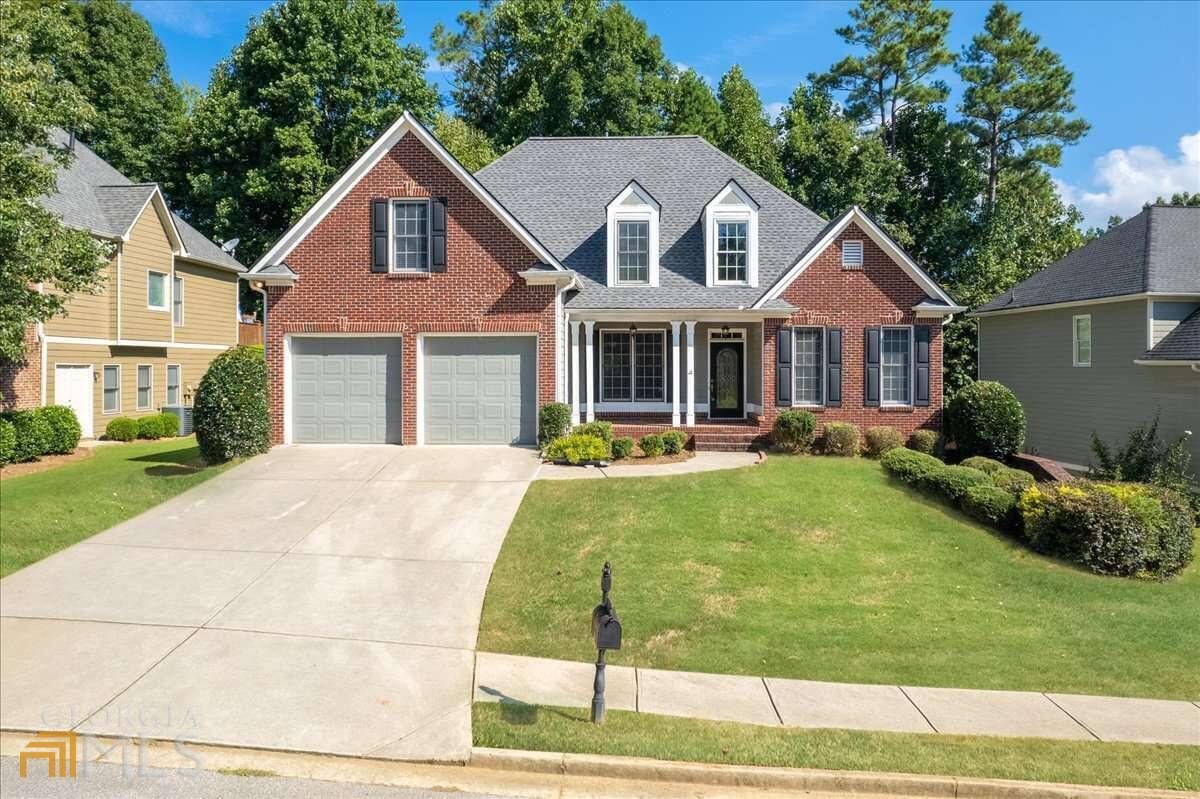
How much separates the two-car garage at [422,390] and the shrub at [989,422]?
10349mm

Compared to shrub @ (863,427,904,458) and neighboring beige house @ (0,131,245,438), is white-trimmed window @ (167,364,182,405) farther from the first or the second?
shrub @ (863,427,904,458)

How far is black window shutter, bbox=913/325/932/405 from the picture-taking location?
18.8 meters

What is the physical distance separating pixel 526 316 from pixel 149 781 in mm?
12300

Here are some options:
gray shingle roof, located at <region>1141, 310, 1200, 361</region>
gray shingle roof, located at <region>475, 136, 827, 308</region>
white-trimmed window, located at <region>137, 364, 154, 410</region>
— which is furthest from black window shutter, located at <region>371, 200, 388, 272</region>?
gray shingle roof, located at <region>1141, 310, 1200, 361</region>

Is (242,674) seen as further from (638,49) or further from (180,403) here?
(638,49)

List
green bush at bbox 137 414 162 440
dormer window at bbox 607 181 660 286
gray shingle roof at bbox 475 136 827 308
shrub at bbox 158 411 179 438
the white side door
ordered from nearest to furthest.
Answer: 1. dormer window at bbox 607 181 660 286
2. gray shingle roof at bbox 475 136 827 308
3. the white side door
4. green bush at bbox 137 414 162 440
5. shrub at bbox 158 411 179 438

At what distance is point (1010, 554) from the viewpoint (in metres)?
11.9

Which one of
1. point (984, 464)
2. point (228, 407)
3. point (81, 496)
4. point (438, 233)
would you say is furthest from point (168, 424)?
point (984, 464)

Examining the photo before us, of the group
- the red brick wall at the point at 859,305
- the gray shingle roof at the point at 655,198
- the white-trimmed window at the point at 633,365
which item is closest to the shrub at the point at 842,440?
the red brick wall at the point at 859,305

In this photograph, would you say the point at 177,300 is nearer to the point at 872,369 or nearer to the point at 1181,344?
the point at 872,369

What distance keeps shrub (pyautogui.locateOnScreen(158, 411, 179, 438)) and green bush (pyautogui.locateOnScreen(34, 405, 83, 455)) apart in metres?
3.61

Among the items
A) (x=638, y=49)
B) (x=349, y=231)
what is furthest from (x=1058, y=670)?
(x=638, y=49)

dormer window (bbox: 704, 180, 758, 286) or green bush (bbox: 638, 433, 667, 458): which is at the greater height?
dormer window (bbox: 704, 180, 758, 286)

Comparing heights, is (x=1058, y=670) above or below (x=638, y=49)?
below
